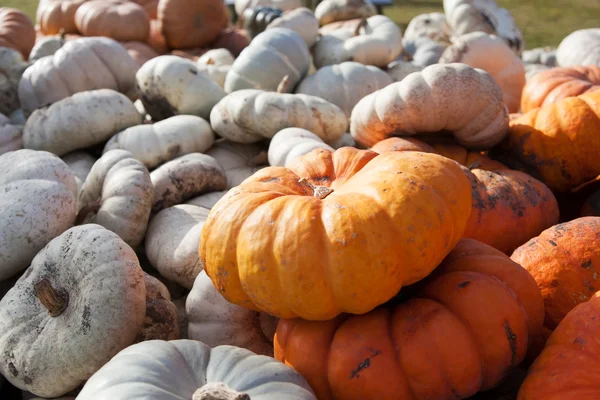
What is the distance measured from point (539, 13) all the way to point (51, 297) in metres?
12.0

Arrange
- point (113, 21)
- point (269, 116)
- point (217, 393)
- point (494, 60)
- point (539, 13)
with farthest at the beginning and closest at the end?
point (539, 13) < point (113, 21) < point (494, 60) < point (269, 116) < point (217, 393)

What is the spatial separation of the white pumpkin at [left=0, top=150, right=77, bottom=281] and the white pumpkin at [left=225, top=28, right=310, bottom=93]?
5.53 ft

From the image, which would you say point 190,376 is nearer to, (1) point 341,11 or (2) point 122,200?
(2) point 122,200

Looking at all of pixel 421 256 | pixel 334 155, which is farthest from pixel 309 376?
pixel 334 155

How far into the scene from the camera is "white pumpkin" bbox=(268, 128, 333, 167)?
2.75 metres

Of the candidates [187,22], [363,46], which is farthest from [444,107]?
[187,22]

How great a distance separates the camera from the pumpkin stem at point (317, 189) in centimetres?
167

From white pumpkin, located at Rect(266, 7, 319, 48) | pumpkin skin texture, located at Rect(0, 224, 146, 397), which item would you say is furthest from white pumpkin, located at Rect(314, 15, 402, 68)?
pumpkin skin texture, located at Rect(0, 224, 146, 397)

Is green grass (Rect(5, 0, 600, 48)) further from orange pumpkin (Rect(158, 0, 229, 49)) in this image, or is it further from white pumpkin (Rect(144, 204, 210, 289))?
white pumpkin (Rect(144, 204, 210, 289))

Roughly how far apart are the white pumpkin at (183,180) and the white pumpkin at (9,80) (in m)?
1.84

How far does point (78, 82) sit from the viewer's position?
12.4 ft

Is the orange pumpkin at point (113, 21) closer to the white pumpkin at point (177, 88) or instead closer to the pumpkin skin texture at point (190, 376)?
the white pumpkin at point (177, 88)

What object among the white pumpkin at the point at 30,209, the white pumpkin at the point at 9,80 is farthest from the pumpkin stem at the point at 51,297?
the white pumpkin at the point at 9,80

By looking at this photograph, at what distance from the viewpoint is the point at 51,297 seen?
1845 mm
